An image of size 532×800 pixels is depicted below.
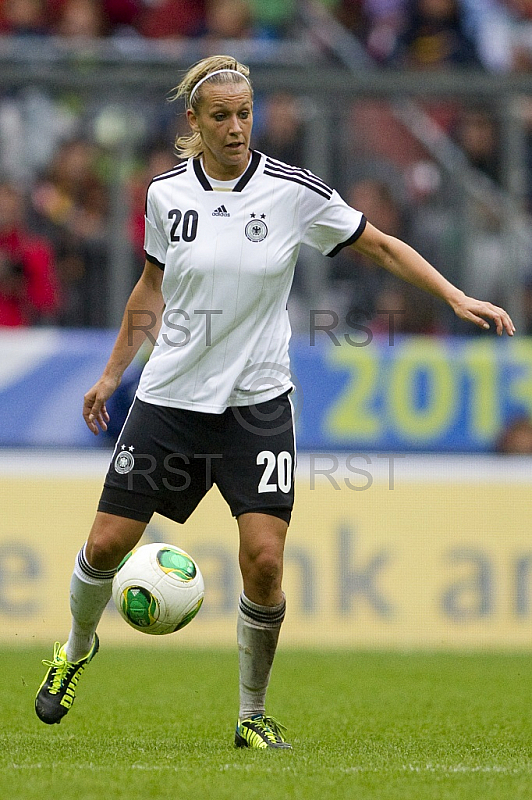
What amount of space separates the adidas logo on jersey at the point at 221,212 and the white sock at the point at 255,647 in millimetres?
1485

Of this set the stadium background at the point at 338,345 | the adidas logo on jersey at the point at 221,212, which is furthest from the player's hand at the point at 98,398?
the stadium background at the point at 338,345

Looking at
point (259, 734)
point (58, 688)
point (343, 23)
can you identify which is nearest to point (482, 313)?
point (259, 734)

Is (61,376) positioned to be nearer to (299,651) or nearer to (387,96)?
(299,651)

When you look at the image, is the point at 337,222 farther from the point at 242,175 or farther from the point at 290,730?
the point at 290,730

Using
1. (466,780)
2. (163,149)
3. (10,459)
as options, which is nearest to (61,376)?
(10,459)

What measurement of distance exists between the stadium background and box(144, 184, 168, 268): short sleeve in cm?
480

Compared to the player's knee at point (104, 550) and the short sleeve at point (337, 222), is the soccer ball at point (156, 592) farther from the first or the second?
the short sleeve at point (337, 222)

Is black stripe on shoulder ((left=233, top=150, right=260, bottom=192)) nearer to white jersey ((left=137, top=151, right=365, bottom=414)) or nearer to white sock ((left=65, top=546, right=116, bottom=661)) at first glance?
white jersey ((left=137, top=151, right=365, bottom=414))

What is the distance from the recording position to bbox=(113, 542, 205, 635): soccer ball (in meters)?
5.07

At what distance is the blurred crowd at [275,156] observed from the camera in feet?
35.2

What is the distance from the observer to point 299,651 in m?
9.40

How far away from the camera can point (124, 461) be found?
5.18m

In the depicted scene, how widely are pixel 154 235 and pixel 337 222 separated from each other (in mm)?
726

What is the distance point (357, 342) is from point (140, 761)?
637 centimetres
